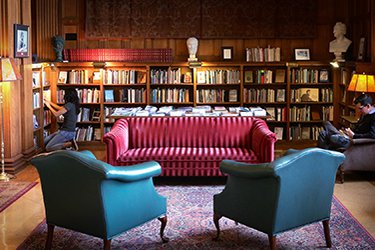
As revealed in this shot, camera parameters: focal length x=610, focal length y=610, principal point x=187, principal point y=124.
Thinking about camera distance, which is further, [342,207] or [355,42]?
[355,42]

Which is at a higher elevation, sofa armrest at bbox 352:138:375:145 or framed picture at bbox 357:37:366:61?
framed picture at bbox 357:37:366:61

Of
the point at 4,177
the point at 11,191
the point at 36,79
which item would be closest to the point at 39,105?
the point at 36,79

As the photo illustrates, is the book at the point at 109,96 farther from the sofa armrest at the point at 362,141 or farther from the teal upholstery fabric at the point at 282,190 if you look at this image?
the teal upholstery fabric at the point at 282,190

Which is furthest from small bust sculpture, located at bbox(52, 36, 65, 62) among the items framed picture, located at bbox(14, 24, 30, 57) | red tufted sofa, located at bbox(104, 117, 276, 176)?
red tufted sofa, located at bbox(104, 117, 276, 176)

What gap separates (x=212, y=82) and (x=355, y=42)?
2457 mm

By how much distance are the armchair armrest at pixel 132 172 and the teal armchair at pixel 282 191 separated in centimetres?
58

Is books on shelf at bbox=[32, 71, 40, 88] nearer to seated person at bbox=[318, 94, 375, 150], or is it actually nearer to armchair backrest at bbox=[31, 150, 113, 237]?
seated person at bbox=[318, 94, 375, 150]

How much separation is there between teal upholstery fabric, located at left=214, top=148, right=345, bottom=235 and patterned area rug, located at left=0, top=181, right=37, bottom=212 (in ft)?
8.87

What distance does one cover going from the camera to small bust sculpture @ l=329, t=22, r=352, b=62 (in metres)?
9.99

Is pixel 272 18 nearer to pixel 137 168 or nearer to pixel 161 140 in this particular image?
pixel 161 140

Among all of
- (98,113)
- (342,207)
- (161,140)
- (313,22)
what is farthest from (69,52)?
(342,207)

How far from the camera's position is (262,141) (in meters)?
7.16

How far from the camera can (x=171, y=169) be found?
7.30 m

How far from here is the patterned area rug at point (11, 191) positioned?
6.60 m
